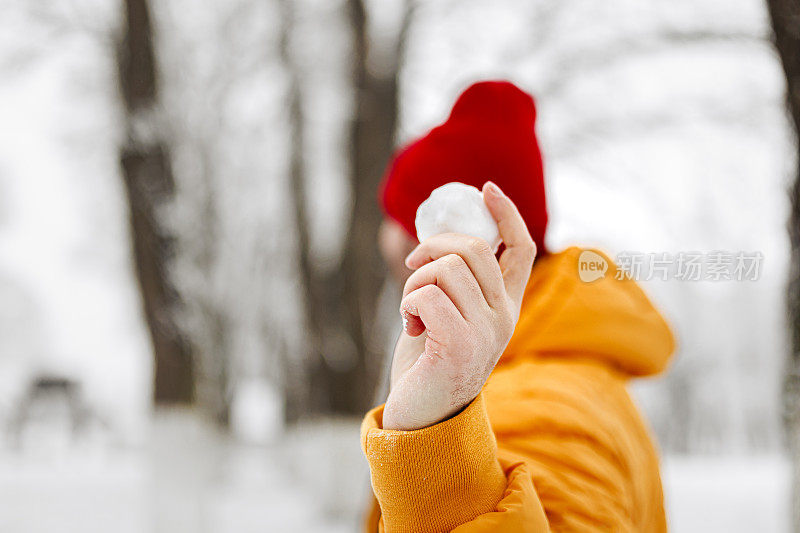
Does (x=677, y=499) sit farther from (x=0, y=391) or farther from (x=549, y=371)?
(x=0, y=391)

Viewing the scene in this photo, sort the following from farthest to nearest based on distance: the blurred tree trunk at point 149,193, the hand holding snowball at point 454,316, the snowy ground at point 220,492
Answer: the snowy ground at point 220,492
the blurred tree trunk at point 149,193
the hand holding snowball at point 454,316

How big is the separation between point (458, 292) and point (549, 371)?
51cm

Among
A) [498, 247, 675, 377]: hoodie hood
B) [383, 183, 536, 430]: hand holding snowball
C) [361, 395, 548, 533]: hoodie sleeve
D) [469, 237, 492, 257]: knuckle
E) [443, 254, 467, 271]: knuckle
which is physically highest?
[469, 237, 492, 257]: knuckle

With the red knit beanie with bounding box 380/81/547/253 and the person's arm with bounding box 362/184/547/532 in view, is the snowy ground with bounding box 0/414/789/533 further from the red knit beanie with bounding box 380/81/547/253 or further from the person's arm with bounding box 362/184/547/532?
the person's arm with bounding box 362/184/547/532

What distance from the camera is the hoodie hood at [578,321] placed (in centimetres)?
121

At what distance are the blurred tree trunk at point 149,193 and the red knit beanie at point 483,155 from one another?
4313 millimetres

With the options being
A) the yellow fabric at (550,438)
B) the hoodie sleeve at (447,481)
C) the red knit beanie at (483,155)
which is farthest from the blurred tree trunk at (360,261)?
the hoodie sleeve at (447,481)

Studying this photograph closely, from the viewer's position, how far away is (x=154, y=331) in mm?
5145

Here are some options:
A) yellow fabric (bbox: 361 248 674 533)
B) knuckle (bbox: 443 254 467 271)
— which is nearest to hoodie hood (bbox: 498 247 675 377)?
yellow fabric (bbox: 361 248 674 533)

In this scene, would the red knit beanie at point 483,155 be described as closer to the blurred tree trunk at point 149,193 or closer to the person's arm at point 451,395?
the person's arm at point 451,395

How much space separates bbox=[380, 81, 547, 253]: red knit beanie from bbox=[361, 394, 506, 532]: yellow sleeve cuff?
43 centimetres

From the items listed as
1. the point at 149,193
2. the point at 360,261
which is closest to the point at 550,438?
the point at 149,193

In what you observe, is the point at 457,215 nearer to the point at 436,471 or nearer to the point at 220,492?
the point at 436,471

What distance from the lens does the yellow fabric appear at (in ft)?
2.44
